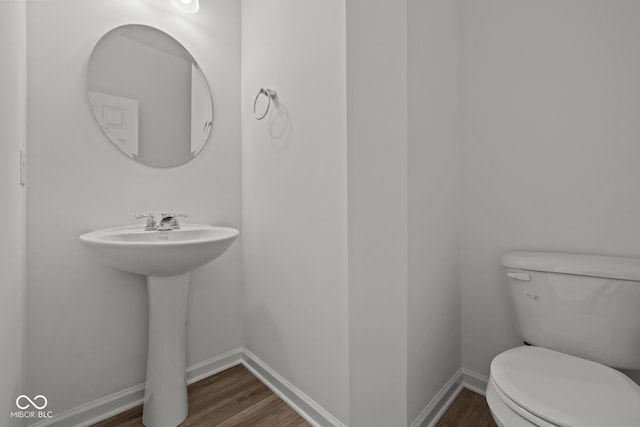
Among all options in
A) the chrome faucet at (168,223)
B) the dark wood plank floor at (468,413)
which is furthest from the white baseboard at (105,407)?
the dark wood plank floor at (468,413)

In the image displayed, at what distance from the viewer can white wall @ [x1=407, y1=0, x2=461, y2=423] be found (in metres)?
1.19

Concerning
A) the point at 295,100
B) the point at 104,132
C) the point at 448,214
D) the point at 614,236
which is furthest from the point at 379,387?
the point at 104,132

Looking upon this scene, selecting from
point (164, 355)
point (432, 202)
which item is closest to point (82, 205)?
point (164, 355)

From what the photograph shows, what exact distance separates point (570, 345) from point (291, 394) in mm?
1170

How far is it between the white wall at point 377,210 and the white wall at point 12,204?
0.98 m

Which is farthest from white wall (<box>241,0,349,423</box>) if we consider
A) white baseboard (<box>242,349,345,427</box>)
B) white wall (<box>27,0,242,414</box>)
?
white wall (<box>27,0,242,414</box>)

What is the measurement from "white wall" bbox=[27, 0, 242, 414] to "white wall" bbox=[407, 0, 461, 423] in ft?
3.58

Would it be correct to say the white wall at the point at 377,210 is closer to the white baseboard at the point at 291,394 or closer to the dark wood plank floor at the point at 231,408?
the white baseboard at the point at 291,394

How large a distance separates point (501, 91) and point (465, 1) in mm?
535

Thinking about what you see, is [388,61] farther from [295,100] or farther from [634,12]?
[634,12]

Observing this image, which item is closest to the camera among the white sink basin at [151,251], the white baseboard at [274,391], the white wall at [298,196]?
the white sink basin at [151,251]

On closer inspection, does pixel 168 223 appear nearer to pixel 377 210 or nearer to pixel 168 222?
pixel 168 222

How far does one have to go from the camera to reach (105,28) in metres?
1.30

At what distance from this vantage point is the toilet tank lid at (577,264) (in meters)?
1.02
